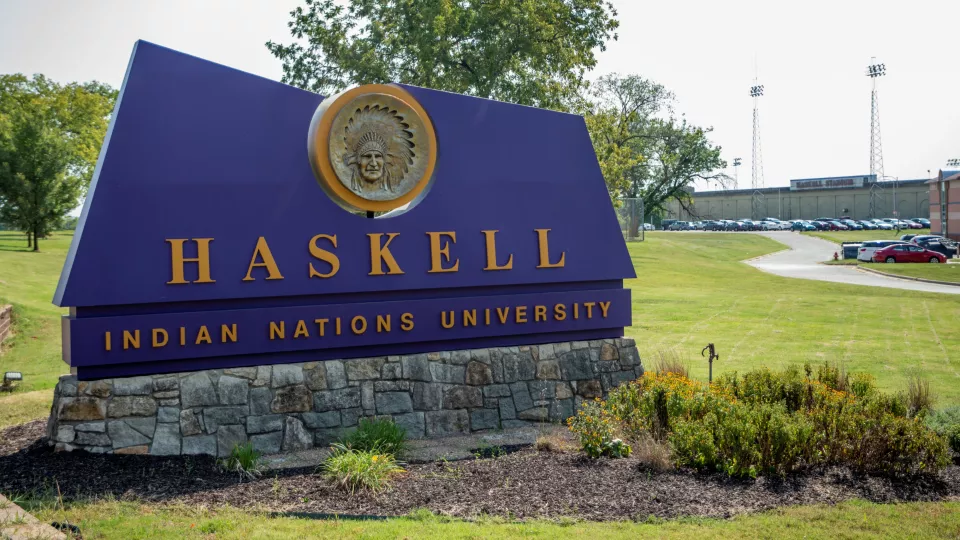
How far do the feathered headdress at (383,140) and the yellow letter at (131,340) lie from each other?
3.17 metres

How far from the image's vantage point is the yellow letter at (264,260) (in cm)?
1041

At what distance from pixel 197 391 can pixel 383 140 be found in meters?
3.89

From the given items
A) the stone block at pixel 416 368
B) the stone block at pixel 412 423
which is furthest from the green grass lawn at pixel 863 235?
the stone block at pixel 412 423

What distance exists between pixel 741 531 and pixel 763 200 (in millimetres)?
113793

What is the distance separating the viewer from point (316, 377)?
35.2 ft

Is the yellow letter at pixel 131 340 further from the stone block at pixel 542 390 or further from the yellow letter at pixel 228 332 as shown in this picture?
the stone block at pixel 542 390

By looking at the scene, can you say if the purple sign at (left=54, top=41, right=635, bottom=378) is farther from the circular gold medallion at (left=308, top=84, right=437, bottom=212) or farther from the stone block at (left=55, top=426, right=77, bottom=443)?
the stone block at (left=55, top=426, right=77, bottom=443)

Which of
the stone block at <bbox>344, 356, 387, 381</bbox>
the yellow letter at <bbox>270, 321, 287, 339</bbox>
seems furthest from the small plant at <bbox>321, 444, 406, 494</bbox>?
the yellow letter at <bbox>270, 321, 287, 339</bbox>

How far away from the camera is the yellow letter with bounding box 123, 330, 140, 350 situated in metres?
9.79

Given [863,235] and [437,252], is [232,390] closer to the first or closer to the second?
[437,252]

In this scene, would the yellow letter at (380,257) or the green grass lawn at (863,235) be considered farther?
the green grass lawn at (863,235)

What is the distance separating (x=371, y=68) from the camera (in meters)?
32.6

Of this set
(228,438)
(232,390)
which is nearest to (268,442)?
(228,438)

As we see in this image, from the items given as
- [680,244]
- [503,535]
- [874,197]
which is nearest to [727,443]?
[503,535]
